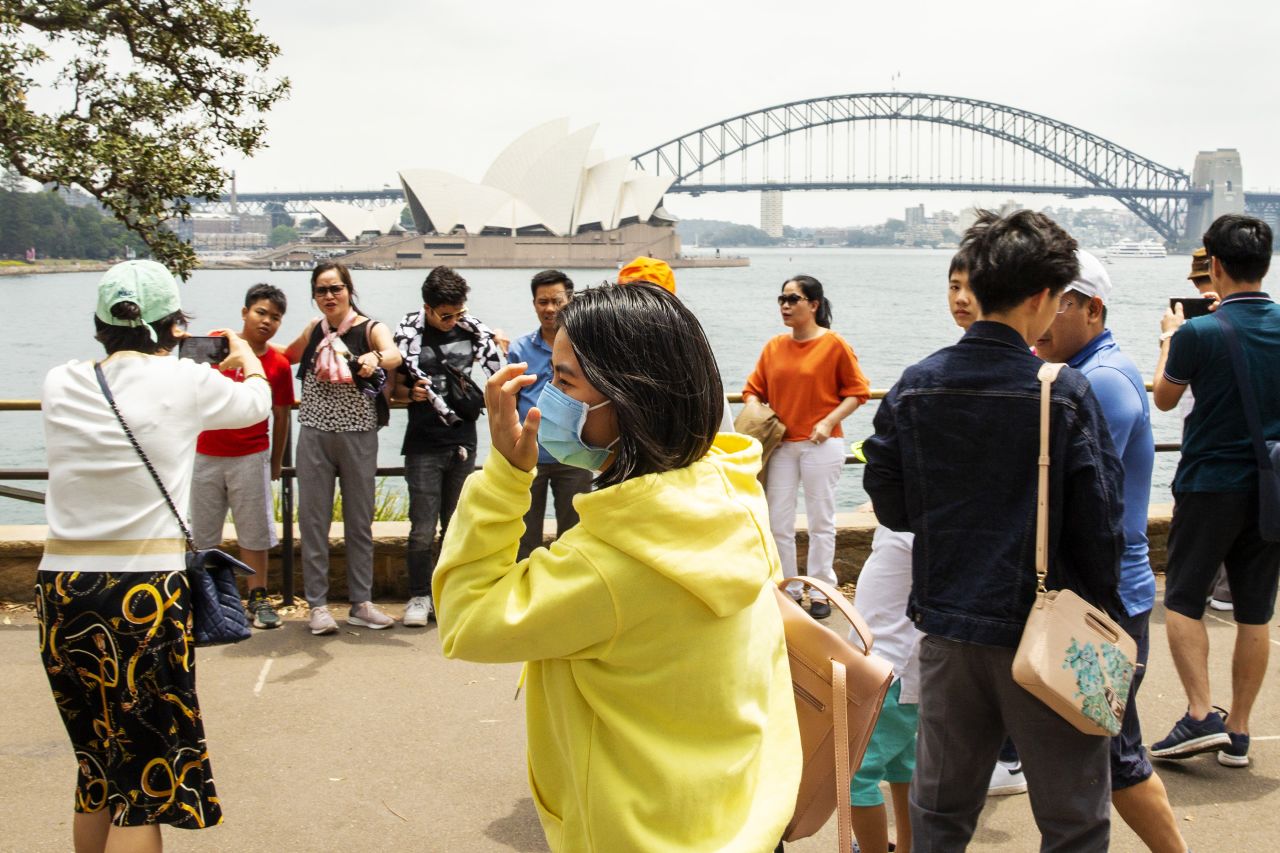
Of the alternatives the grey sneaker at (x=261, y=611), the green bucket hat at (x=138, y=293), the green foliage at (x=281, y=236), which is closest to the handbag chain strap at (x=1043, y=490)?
the green bucket hat at (x=138, y=293)

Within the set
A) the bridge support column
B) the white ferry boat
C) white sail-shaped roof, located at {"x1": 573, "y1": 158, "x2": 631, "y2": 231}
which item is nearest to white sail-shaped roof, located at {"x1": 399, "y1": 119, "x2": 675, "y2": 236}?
white sail-shaped roof, located at {"x1": 573, "y1": 158, "x2": 631, "y2": 231}

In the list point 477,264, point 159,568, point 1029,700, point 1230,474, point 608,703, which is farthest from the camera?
point 477,264

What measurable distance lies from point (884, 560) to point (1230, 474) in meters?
1.34

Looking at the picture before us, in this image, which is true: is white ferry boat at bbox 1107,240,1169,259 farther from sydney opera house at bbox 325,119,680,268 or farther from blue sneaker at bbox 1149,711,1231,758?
blue sneaker at bbox 1149,711,1231,758

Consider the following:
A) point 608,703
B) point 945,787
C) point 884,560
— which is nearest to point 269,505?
point 884,560

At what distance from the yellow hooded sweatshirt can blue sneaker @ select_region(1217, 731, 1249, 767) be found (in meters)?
2.85

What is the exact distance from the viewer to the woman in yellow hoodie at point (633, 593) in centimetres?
164

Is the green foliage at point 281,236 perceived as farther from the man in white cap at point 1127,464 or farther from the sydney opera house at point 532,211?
the man in white cap at point 1127,464

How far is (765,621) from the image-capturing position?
1.82m

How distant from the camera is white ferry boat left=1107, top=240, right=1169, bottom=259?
412ft

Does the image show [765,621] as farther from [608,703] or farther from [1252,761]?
[1252,761]

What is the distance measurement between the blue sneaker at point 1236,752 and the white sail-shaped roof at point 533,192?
7261cm

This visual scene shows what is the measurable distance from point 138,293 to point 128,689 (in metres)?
0.88

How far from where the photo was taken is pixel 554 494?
218 inches
